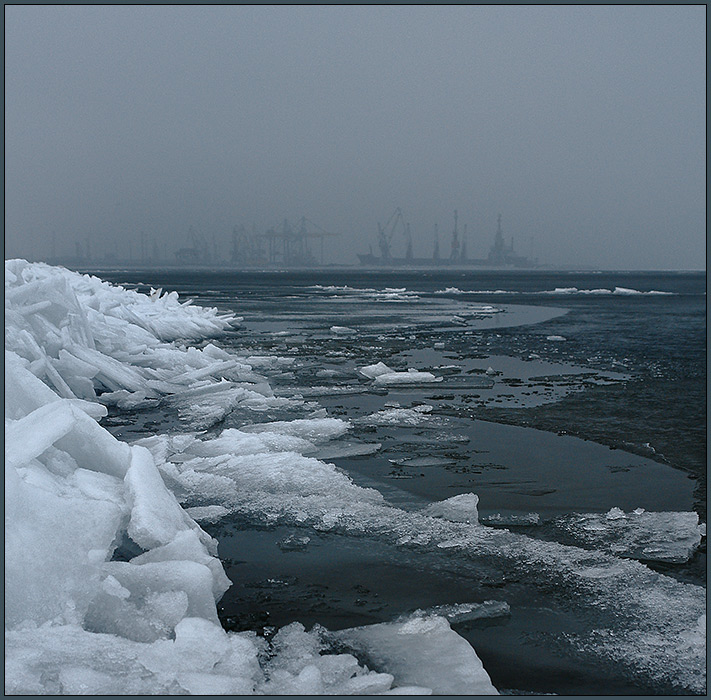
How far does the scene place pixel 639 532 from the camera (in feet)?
14.4

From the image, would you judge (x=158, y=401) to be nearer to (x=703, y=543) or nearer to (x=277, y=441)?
(x=277, y=441)

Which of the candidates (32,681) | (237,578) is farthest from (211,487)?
(32,681)

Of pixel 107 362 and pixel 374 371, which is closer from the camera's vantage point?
pixel 107 362

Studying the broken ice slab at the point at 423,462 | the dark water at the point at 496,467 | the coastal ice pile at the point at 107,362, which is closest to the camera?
the dark water at the point at 496,467

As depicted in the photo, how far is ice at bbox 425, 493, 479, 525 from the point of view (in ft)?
15.0

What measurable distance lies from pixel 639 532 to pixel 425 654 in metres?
2.10

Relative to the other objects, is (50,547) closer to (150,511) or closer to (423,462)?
(150,511)

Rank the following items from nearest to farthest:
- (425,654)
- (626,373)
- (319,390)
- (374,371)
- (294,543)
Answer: (425,654) < (294,543) < (319,390) < (374,371) < (626,373)

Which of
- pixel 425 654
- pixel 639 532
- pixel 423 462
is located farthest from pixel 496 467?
pixel 425 654

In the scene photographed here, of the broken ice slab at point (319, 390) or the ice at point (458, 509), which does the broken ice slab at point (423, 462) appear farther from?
the broken ice slab at point (319, 390)

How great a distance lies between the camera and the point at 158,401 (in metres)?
9.09

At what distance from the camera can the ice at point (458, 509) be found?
4.58 meters

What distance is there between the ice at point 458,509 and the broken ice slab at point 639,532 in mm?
555

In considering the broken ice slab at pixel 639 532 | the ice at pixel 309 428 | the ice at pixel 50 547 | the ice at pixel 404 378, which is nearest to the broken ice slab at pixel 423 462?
the ice at pixel 309 428
